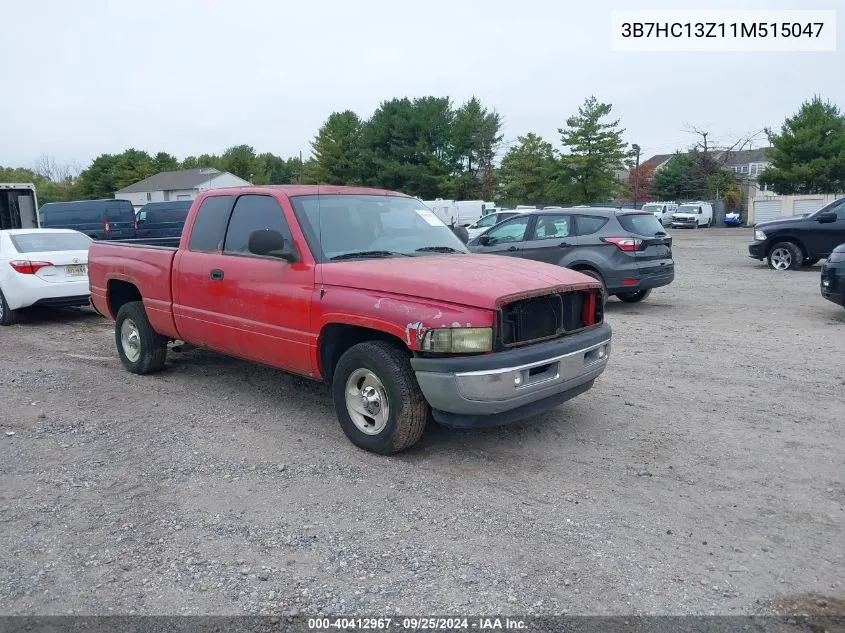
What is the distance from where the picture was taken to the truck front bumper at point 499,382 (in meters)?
4.41

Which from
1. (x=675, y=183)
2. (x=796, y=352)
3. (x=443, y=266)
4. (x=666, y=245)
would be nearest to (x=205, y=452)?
(x=443, y=266)

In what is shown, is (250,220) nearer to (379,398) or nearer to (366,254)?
(366,254)

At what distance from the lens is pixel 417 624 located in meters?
3.10

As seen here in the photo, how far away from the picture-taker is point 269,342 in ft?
18.4

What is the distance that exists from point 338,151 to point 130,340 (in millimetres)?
52281

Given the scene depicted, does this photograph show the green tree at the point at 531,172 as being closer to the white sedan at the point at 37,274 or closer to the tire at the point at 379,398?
the white sedan at the point at 37,274

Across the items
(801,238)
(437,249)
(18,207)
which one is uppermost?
(18,207)

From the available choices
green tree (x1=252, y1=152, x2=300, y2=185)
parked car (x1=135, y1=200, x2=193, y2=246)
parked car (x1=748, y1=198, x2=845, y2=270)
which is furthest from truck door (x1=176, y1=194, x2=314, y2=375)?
green tree (x1=252, y1=152, x2=300, y2=185)

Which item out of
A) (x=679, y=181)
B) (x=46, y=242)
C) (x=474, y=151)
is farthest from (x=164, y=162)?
(x=46, y=242)

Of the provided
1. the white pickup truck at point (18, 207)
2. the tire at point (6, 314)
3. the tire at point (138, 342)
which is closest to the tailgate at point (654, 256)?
the tire at point (138, 342)

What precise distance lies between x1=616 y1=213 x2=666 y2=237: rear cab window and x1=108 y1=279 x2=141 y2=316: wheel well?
7.08m

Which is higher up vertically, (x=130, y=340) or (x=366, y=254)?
(x=366, y=254)

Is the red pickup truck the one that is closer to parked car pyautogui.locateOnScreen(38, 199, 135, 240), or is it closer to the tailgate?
the tailgate

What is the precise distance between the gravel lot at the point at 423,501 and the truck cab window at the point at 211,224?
54.7 inches
